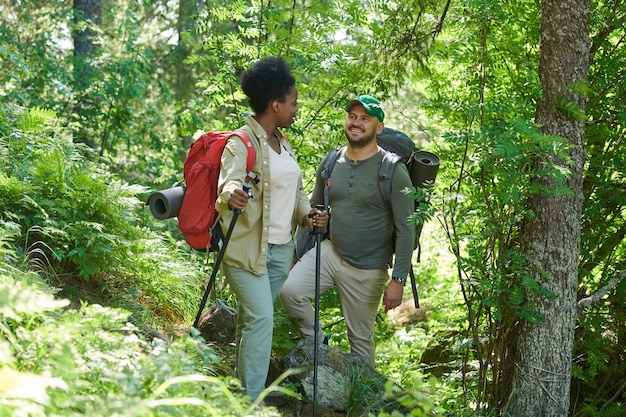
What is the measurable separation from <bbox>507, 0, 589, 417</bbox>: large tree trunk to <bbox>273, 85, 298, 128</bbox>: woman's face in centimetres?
196

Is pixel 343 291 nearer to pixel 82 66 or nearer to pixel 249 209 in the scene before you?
pixel 249 209

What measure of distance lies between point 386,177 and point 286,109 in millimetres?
1140

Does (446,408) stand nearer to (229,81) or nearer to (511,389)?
(511,389)

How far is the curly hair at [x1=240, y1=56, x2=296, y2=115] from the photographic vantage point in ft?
15.8

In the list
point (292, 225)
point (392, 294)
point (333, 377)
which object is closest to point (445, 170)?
point (392, 294)

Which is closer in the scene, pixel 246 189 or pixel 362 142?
pixel 246 189

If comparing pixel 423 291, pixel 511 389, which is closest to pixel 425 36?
pixel 511 389

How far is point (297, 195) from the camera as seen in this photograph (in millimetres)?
5094

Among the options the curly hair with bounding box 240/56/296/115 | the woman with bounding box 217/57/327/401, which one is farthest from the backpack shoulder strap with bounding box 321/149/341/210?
the curly hair with bounding box 240/56/296/115

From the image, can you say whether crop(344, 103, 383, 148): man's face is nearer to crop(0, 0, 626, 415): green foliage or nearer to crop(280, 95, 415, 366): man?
crop(280, 95, 415, 366): man

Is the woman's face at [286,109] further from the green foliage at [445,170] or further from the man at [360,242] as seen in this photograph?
the green foliage at [445,170]

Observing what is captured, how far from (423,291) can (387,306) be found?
5307 mm

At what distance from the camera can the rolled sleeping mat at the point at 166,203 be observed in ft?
14.9

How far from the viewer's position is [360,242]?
5707 millimetres
